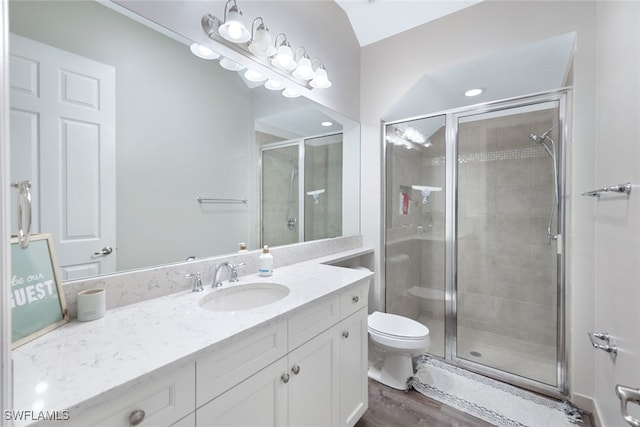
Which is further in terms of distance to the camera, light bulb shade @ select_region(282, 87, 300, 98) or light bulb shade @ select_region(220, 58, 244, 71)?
light bulb shade @ select_region(282, 87, 300, 98)

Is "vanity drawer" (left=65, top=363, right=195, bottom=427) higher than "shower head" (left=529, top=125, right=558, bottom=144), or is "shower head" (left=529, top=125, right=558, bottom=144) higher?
"shower head" (left=529, top=125, right=558, bottom=144)

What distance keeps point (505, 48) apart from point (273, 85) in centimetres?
163

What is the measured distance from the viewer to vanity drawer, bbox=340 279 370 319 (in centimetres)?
135

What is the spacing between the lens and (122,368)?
2.08ft

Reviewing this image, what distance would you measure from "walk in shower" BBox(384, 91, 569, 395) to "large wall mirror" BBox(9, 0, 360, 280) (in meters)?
1.20

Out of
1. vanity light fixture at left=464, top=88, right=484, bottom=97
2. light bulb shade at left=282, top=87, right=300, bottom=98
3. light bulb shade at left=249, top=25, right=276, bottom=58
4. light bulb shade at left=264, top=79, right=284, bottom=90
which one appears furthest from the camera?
vanity light fixture at left=464, top=88, right=484, bottom=97

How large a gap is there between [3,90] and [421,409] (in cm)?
218

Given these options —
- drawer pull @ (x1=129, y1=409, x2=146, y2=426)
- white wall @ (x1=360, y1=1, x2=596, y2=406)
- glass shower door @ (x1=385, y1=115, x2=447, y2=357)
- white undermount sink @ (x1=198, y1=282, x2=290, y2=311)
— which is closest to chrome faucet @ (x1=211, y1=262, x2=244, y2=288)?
white undermount sink @ (x1=198, y1=282, x2=290, y2=311)

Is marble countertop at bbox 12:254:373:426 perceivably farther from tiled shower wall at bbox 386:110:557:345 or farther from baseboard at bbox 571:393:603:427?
baseboard at bbox 571:393:603:427

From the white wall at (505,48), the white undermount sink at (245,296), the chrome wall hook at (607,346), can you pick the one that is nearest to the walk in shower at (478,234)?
the white wall at (505,48)

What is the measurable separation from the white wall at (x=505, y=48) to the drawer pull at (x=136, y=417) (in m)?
2.03

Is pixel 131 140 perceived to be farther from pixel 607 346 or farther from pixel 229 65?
pixel 607 346

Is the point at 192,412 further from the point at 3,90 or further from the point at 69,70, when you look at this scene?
the point at 69,70

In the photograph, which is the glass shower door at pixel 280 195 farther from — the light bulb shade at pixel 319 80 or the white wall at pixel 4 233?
the white wall at pixel 4 233
